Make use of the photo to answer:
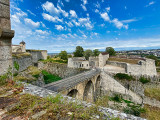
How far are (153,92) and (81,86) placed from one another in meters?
16.1

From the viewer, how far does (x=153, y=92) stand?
17781mm

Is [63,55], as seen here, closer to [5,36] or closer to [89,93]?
[89,93]

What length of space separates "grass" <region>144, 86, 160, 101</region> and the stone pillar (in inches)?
948

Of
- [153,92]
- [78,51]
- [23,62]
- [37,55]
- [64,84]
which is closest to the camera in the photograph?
[64,84]

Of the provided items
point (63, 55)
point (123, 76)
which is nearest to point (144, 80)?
point (123, 76)

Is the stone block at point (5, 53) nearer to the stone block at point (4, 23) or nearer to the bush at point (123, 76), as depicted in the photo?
the stone block at point (4, 23)

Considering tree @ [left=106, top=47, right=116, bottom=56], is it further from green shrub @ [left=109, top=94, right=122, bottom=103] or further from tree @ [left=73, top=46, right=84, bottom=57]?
green shrub @ [left=109, top=94, right=122, bottom=103]

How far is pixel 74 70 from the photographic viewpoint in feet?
89.5

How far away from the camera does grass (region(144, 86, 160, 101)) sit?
16953mm

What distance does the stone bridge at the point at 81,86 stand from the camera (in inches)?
434

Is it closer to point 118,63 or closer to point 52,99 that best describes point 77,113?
point 52,99

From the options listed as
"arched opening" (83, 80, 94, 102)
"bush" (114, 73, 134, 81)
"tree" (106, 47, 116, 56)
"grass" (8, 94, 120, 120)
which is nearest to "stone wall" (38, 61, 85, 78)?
"arched opening" (83, 80, 94, 102)

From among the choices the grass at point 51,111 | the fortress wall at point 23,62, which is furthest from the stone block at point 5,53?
the fortress wall at point 23,62

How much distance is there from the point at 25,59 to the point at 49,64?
1266 centimetres
